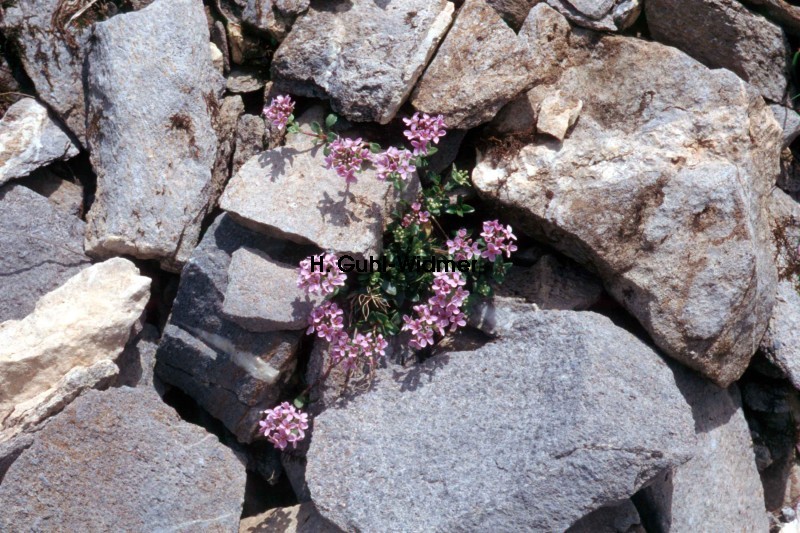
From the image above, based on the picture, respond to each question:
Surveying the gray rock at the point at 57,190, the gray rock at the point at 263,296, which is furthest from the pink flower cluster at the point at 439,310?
the gray rock at the point at 57,190

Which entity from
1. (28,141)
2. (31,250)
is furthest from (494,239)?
(28,141)

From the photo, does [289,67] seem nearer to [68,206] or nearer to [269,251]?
[269,251]

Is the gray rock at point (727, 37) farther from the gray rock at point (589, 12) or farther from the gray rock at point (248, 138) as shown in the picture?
the gray rock at point (248, 138)

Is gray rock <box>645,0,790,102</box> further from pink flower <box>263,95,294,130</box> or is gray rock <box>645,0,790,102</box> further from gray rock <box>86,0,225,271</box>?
gray rock <box>86,0,225,271</box>

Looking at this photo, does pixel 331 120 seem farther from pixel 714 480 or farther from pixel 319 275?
pixel 714 480

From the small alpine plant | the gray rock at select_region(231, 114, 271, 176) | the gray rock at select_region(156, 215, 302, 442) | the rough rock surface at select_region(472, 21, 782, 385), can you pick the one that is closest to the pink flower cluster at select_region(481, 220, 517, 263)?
the small alpine plant

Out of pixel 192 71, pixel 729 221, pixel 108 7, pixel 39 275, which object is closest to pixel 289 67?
pixel 192 71
